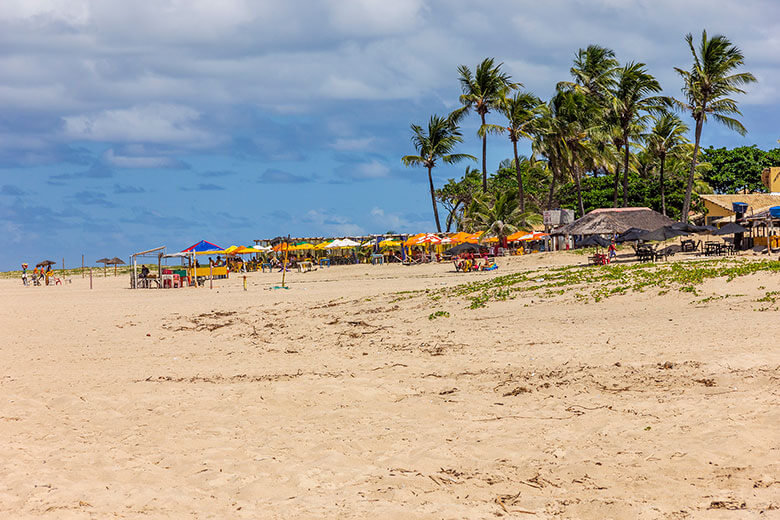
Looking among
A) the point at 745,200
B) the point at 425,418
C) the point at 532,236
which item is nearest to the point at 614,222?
the point at 532,236

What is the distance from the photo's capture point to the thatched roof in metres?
38.1

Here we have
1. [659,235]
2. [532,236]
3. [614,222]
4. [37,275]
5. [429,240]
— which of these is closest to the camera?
[659,235]

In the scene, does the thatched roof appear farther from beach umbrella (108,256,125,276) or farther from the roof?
beach umbrella (108,256,125,276)

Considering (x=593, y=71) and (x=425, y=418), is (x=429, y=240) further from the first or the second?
(x=425, y=418)

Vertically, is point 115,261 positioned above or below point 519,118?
below

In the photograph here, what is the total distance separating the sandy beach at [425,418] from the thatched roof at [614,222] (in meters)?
25.0

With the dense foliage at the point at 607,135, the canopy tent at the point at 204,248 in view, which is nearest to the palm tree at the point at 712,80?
the dense foliage at the point at 607,135

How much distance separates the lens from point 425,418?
7.61m

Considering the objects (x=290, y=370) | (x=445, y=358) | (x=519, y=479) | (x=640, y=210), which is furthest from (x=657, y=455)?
(x=640, y=210)

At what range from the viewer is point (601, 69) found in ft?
177

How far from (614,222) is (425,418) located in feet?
109

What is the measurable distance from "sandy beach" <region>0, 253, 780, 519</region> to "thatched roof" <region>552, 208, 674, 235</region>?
984 inches

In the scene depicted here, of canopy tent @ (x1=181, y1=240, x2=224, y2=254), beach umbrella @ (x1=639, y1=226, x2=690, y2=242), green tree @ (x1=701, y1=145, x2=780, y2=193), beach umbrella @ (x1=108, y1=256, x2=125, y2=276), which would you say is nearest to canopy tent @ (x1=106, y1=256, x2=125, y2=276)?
beach umbrella @ (x1=108, y1=256, x2=125, y2=276)

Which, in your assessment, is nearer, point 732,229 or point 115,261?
point 732,229
